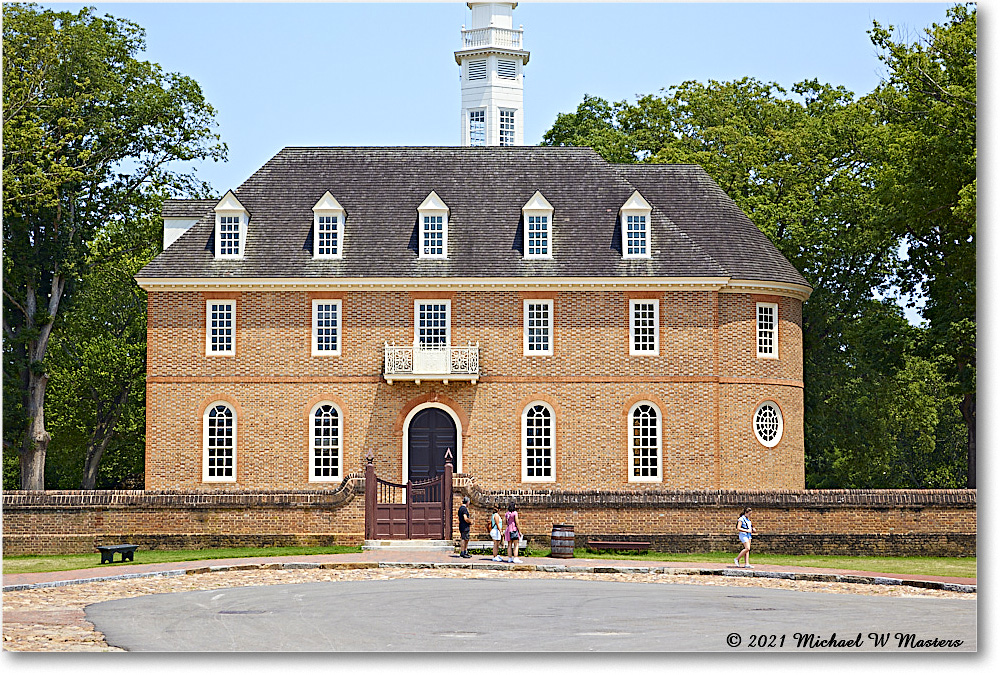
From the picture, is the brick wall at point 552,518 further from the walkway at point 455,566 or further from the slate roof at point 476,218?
the slate roof at point 476,218

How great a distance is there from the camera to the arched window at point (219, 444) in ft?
133

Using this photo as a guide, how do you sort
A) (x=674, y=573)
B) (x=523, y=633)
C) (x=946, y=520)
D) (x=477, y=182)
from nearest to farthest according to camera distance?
(x=523, y=633) < (x=674, y=573) < (x=946, y=520) < (x=477, y=182)

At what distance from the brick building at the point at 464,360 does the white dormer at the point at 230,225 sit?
7cm

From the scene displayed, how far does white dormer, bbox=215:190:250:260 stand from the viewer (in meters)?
41.8

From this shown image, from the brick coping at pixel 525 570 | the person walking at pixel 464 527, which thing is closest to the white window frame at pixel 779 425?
the brick coping at pixel 525 570

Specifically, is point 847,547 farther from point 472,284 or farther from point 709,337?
point 472,284

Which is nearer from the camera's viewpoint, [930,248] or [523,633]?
[523,633]

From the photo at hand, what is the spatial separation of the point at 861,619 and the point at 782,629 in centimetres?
196

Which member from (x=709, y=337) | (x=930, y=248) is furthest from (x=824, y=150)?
(x=709, y=337)

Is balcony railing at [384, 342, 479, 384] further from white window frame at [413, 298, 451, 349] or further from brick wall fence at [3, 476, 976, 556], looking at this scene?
brick wall fence at [3, 476, 976, 556]

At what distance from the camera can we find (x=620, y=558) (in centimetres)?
3169

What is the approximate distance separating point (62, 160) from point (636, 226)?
1941 cm

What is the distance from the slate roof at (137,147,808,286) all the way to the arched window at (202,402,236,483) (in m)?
4.17

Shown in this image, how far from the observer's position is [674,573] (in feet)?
94.5
